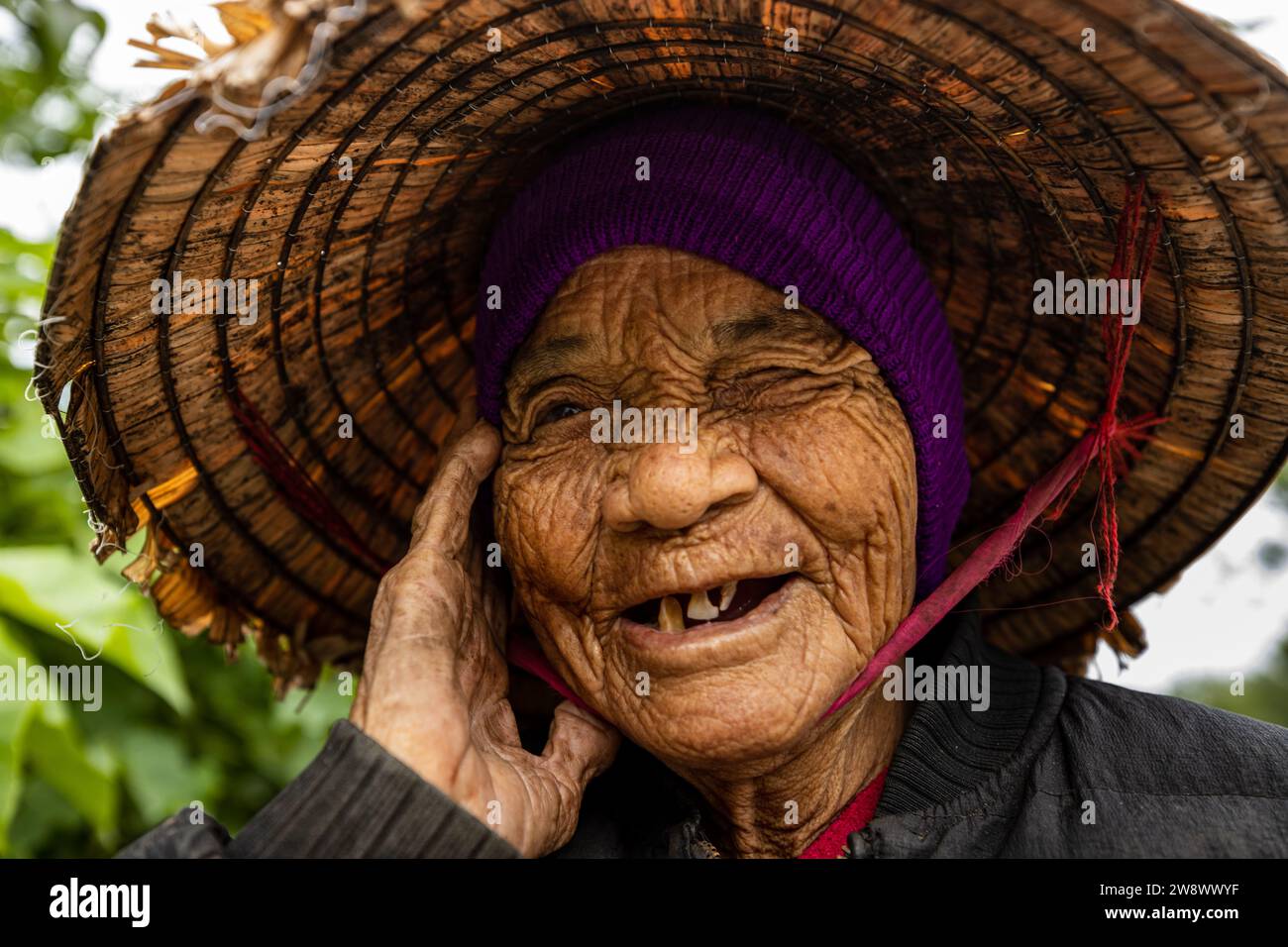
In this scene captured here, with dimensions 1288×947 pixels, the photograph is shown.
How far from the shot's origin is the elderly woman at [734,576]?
1.89m

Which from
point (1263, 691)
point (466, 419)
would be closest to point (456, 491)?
point (466, 419)

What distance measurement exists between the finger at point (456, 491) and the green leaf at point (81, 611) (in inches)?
25.3

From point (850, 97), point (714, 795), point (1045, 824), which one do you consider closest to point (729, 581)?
point (714, 795)

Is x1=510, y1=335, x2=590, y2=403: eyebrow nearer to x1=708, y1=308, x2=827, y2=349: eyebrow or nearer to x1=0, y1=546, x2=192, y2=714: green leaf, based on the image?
x1=708, y1=308, x2=827, y2=349: eyebrow

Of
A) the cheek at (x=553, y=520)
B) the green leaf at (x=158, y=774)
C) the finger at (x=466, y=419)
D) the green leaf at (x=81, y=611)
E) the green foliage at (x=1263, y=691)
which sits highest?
the finger at (x=466, y=419)

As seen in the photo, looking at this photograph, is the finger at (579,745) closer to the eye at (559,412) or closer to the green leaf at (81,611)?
the eye at (559,412)

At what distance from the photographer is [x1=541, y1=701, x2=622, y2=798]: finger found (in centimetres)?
212

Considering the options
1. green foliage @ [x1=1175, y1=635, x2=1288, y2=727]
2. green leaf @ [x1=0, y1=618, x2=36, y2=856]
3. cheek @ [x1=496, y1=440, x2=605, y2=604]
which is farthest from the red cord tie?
green foliage @ [x1=1175, y1=635, x2=1288, y2=727]

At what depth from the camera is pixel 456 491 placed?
2.22 meters

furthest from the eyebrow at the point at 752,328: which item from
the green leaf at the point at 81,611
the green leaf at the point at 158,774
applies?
the green leaf at the point at 158,774

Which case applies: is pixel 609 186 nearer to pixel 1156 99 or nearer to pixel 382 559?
pixel 1156 99

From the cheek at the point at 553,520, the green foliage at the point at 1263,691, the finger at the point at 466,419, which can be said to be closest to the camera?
the cheek at the point at 553,520

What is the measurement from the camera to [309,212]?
2045 millimetres

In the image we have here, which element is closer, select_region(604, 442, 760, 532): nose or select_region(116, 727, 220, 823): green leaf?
select_region(604, 442, 760, 532): nose
